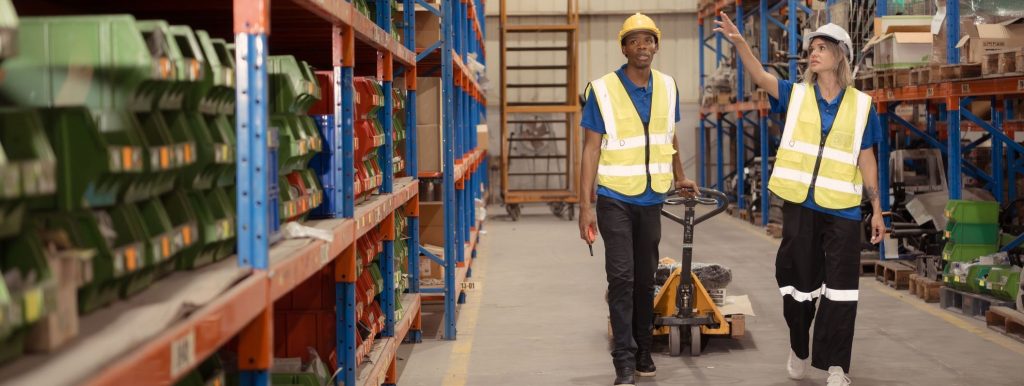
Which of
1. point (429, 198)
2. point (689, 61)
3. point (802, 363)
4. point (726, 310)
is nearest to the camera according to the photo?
point (802, 363)

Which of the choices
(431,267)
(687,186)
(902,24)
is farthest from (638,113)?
(902,24)

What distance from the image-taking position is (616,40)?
82.3ft

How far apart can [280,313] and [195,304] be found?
248cm

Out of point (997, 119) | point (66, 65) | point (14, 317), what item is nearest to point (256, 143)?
point (66, 65)

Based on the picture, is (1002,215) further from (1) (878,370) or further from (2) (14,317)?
(2) (14,317)

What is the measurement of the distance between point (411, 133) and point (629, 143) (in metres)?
1.77

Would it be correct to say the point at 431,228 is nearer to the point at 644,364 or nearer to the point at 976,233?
the point at 644,364

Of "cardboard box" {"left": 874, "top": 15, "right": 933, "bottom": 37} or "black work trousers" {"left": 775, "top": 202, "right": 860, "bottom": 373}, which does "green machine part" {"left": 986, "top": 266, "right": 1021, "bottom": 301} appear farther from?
"cardboard box" {"left": 874, "top": 15, "right": 933, "bottom": 37}

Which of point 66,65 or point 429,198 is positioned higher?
point 66,65

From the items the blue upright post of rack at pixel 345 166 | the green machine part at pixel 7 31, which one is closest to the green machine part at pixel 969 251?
the blue upright post of rack at pixel 345 166

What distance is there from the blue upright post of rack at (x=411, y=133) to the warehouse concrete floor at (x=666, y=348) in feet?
1.81

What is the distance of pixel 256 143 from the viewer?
296 centimetres

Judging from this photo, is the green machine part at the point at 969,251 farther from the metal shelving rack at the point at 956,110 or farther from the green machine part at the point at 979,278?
the green machine part at the point at 979,278

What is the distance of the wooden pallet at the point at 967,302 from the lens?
8648 millimetres
